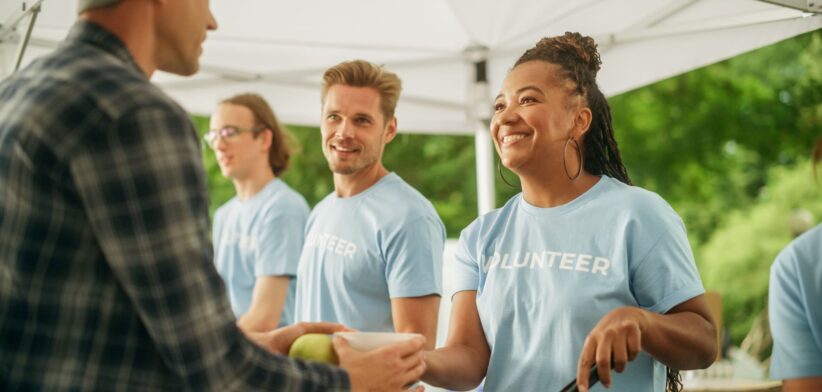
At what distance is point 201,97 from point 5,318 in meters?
4.25

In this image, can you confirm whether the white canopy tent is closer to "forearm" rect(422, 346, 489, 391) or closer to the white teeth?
the white teeth

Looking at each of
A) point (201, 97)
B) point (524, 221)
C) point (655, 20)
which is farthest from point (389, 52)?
point (524, 221)

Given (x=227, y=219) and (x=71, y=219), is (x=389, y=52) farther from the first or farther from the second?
(x=71, y=219)

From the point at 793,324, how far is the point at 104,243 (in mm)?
1495

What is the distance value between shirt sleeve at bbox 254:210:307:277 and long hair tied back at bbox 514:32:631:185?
1.95m

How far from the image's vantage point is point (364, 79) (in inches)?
145

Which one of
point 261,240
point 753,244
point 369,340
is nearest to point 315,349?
A: point 369,340

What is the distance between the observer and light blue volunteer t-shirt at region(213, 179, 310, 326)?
4371 millimetres

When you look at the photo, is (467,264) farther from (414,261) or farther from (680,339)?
(680,339)

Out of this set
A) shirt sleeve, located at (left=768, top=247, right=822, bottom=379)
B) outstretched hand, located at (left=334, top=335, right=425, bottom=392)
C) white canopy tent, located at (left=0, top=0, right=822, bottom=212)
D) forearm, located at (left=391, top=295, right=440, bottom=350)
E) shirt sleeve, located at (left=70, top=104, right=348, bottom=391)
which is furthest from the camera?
white canopy tent, located at (left=0, top=0, right=822, bottom=212)

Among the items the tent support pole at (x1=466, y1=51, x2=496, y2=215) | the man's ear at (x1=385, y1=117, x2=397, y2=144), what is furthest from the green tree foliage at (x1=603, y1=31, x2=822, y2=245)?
the man's ear at (x1=385, y1=117, x2=397, y2=144)

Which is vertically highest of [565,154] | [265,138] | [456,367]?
[265,138]

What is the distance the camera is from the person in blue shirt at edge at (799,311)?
6.64 ft

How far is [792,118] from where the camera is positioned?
14.4m
